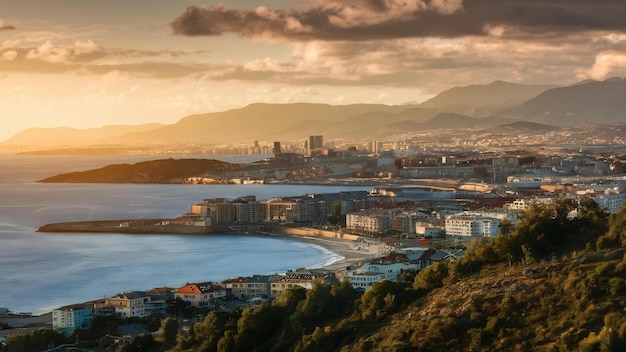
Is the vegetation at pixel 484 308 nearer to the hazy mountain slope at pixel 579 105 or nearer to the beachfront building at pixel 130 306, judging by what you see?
the beachfront building at pixel 130 306

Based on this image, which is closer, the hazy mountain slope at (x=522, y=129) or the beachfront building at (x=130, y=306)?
the beachfront building at (x=130, y=306)

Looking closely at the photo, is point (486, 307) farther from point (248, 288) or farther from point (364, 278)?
point (248, 288)

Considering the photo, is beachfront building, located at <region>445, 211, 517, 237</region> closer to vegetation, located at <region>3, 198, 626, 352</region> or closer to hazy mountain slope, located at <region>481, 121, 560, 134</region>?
vegetation, located at <region>3, 198, 626, 352</region>

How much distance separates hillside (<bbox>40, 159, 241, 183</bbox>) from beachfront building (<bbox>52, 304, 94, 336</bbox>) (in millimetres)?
54867

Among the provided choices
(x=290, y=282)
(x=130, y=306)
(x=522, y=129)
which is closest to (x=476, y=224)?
(x=290, y=282)

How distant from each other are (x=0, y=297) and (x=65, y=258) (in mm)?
6289

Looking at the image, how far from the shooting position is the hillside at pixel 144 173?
234ft

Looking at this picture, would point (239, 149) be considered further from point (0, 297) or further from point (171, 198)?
point (0, 297)

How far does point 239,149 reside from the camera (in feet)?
432

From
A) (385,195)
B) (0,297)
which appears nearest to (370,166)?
(385,195)

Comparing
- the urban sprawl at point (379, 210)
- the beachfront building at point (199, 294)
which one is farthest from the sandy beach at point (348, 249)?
the beachfront building at point (199, 294)

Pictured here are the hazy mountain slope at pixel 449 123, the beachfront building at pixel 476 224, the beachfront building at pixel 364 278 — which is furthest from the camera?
the hazy mountain slope at pixel 449 123

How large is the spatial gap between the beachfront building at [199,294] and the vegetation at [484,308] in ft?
14.8

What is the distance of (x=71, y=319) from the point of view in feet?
50.5
